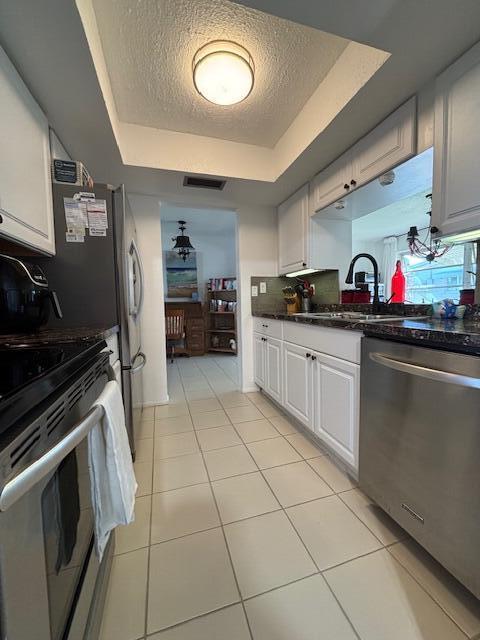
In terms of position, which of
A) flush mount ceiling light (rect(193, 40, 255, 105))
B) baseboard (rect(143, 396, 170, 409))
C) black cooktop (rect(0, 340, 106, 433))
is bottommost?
baseboard (rect(143, 396, 170, 409))

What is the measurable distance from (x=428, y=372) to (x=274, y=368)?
4.92 feet

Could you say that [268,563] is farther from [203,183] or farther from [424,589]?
[203,183]

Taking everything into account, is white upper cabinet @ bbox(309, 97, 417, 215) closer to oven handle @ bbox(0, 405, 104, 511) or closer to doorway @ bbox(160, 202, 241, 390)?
oven handle @ bbox(0, 405, 104, 511)

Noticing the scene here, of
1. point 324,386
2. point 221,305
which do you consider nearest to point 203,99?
point 324,386

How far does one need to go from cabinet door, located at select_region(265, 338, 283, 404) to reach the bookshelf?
8.68ft

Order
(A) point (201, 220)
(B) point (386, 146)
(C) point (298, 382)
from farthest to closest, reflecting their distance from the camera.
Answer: (A) point (201, 220) < (C) point (298, 382) < (B) point (386, 146)

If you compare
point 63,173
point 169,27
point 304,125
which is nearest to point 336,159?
point 304,125

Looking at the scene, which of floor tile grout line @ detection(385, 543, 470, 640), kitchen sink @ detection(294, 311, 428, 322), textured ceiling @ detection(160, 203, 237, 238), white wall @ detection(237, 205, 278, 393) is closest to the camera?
floor tile grout line @ detection(385, 543, 470, 640)

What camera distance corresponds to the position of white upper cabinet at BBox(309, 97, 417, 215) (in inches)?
53.4

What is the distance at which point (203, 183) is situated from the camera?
228cm

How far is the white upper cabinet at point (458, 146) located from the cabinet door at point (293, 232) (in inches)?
46.2

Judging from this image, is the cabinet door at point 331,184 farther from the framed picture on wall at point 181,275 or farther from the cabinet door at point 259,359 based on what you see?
the framed picture on wall at point 181,275

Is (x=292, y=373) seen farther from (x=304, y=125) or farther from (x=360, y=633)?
(x=304, y=125)

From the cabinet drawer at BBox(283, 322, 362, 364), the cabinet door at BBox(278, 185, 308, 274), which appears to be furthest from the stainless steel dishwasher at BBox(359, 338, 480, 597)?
the cabinet door at BBox(278, 185, 308, 274)
